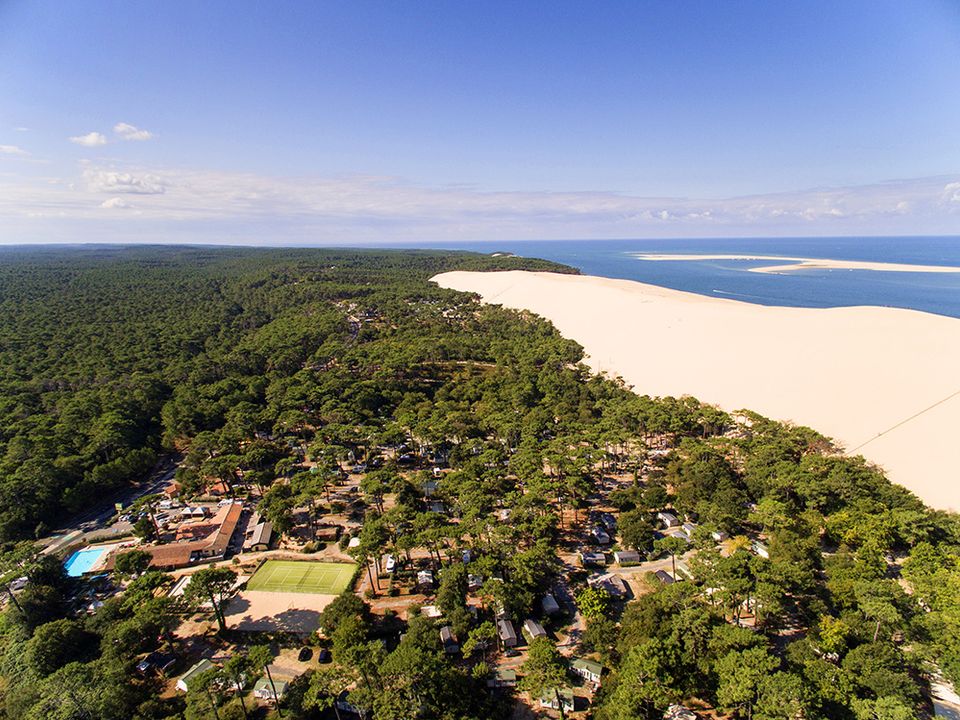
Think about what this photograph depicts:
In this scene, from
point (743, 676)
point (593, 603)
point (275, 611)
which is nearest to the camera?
point (743, 676)

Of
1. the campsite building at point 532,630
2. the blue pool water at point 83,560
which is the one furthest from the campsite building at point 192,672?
the campsite building at point 532,630

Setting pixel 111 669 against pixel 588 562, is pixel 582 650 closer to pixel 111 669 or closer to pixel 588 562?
pixel 588 562

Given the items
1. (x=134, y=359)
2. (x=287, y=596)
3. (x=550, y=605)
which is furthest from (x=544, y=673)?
(x=134, y=359)

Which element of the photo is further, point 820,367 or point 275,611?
point 820,367

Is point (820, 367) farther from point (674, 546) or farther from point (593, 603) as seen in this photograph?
point (593, 603)

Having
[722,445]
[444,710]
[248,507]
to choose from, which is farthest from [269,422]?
[722,445]

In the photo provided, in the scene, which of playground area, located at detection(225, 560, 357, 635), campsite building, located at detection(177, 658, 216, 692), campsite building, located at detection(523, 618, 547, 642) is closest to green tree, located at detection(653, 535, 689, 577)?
campsite building, located at detection(523, 618, 547, 642)
